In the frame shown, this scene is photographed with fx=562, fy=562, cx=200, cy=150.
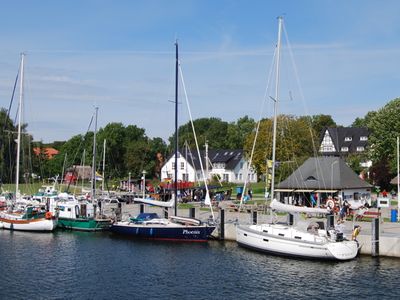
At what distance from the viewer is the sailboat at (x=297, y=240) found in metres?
35.3

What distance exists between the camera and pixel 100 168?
11269 cm

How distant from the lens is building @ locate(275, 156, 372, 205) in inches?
2250

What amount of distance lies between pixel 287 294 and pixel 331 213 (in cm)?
1371

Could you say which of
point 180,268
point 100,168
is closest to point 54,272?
point 180,268

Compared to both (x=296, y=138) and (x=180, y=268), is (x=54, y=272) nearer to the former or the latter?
(x=180, y=268)

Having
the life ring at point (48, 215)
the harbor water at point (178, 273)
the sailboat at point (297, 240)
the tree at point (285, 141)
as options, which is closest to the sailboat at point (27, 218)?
the life ring at point (48, 215)

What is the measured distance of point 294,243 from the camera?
36.4 meters

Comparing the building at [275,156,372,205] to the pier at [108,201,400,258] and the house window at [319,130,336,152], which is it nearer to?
the pier at [108,201,400,258]

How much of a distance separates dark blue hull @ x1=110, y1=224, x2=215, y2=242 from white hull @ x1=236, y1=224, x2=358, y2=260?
13.5 feet

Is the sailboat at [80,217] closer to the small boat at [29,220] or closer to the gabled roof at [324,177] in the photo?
the small boat at [29,220]

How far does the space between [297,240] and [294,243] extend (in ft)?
0.90

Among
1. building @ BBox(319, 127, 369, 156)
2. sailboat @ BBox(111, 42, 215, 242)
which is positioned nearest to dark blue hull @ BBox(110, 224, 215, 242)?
sailboat @ BBox(111, 42, 215, 242)

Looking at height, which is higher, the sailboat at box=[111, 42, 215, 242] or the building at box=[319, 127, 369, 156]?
the building at box=[319, 127, 369, 156]

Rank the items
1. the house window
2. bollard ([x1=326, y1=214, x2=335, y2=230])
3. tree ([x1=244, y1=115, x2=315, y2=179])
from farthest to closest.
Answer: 1. the house window
2. tree ([x1=244, y1=115, x2=315, y2=179])
3. bollard ([x1=326, y1=214, x2=335, y2=230])
